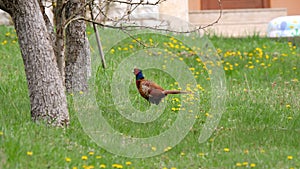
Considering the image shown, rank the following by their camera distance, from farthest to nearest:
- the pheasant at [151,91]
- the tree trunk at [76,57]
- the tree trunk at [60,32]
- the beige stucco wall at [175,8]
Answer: the beige stucco wall at [175,8] < the tree trunk at [76,57] < the tree trunk at [60,32] < the pheasant at [151,91]

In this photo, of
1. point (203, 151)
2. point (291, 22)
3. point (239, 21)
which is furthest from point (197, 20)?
point (203, 151)

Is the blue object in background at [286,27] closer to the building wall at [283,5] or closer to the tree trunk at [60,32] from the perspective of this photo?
the building wall at [283,5]

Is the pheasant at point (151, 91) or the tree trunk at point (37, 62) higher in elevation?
the tree trunk at point (37, 62)

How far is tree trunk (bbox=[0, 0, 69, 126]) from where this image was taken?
6.76 m

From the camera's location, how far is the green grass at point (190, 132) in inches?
235

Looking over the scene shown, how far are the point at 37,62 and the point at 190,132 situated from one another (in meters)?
1.76

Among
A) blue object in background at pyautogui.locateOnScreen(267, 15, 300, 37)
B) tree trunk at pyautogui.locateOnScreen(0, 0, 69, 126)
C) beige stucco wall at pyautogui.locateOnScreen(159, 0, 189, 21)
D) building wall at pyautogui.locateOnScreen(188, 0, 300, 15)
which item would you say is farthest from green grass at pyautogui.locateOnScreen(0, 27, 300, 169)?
building wall at pyautogui.locateOnScreen(188, 0, 300, 15)

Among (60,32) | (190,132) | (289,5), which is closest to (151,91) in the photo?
(190,132)

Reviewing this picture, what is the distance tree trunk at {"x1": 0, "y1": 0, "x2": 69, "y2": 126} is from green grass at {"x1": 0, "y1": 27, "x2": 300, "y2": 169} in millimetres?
207

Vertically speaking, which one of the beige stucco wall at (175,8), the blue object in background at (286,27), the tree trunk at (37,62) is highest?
the tree trunk at (37,62)

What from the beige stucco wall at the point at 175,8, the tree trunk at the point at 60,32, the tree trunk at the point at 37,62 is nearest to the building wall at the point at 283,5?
Answer: the beige stucco wall at the point at 175,8

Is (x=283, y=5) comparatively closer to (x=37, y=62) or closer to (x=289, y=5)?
(x=289, y=5)

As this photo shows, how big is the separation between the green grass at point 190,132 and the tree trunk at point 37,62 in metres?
0.21

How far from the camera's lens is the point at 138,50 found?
→ 1211 cm
